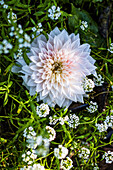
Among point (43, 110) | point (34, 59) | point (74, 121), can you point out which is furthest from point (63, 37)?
point (74, 121)

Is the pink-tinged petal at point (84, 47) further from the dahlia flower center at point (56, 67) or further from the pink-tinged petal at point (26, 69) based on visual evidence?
the pink-tinged petal at point (26, 69)

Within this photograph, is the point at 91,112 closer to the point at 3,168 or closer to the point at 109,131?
the point at 109,131

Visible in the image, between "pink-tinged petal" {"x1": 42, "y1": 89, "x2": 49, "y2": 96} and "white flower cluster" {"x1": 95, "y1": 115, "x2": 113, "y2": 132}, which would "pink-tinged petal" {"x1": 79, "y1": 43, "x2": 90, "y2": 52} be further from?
"white flower cluster" {"x1": 95, "y1": 115, "x2": 113, "y2": 132}

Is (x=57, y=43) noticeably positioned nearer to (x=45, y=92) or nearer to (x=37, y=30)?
(x=37, y=30)

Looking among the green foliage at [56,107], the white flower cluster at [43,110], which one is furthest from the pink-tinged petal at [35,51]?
the white flower cluster at [43,110]

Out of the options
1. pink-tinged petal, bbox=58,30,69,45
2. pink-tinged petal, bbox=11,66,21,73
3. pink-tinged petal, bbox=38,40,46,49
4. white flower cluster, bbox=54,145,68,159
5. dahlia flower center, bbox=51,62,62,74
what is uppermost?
pink-tinged petal, bbox=58,30,69,45

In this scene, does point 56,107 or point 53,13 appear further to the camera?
point 56,107

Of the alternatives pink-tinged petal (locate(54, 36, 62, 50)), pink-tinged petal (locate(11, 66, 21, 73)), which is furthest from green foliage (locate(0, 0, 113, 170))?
pink-tinged petal (locate(54, 36, 62, 50))
